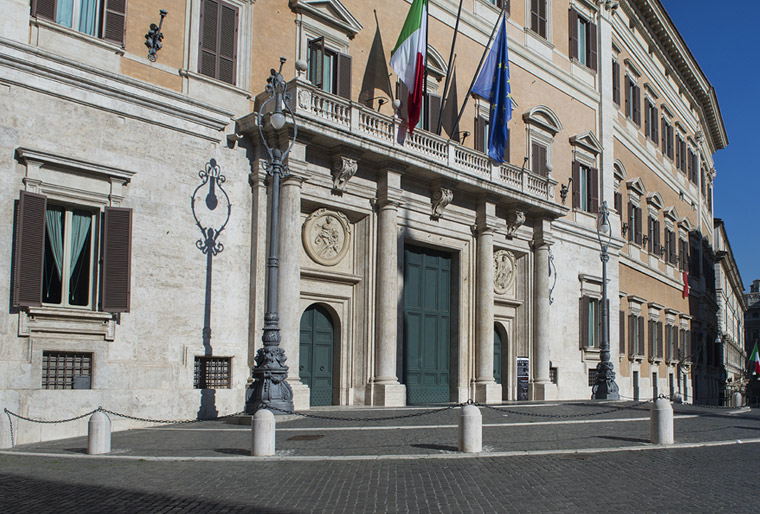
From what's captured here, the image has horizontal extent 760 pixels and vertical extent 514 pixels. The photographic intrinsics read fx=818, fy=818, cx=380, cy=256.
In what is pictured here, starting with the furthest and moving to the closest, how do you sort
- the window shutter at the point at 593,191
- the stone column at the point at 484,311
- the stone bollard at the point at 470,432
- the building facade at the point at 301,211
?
1. the window shutter at the point at 593,191
2. the stone column at the point at 484,311
3. the building facade at the point at 301,211
4. the stone bollard at the point at 470,432

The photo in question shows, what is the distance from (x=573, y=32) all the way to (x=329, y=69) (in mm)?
14226

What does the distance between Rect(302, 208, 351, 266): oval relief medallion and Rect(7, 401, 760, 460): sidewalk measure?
12.2 feet

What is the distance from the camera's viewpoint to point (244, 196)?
1831 centimetres

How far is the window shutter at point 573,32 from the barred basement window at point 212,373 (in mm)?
19936

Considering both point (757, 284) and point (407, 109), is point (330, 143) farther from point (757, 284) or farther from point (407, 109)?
point (757, 284)

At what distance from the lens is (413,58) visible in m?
21.0

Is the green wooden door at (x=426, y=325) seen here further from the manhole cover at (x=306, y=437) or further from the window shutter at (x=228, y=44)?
the manhole cover at (x=306, y=437)

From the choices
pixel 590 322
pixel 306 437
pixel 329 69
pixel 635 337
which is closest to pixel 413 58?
pixel 329 69

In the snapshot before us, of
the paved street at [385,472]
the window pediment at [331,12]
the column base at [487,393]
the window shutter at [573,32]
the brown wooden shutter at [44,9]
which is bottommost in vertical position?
the paved street at [385,472]

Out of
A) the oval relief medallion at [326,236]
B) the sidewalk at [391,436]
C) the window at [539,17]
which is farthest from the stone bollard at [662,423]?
the window at [539,17]

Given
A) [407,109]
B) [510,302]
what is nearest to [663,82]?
[510,302]

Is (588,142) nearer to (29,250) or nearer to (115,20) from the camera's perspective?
(115,20)

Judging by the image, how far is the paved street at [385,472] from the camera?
836 centimetres

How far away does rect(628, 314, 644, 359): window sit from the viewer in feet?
112
